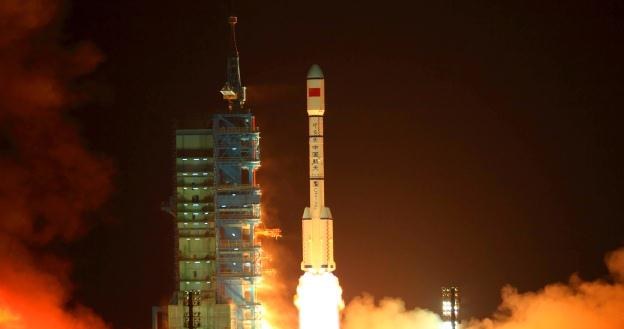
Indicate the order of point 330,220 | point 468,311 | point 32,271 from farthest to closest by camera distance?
point 468,311
point 32,271
point 330,220

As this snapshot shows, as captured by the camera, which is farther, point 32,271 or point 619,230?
point 619,230

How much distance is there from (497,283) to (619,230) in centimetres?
526

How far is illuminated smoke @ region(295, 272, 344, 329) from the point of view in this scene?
1807 inches

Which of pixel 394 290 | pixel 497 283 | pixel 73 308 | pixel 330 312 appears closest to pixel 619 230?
pixel 497 283

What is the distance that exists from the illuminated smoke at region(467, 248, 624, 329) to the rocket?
7078 mm

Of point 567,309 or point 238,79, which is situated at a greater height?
point 238,79

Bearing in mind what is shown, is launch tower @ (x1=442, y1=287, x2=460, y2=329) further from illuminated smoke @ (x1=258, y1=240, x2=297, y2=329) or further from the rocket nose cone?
the rocket nose cone

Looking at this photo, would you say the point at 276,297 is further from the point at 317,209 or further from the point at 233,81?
the point at 233,81

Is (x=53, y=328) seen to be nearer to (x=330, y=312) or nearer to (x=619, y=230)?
(x=330, y=312)

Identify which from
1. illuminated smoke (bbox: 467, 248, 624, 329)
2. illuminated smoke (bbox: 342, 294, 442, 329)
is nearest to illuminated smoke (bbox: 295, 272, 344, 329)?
illuminated smoke (bbox: 342, 294, 442, 329)

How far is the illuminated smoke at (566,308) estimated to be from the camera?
49.2m

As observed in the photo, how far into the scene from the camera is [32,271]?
159 ft

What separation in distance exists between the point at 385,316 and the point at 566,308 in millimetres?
6263

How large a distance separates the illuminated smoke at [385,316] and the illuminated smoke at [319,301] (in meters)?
3.31
